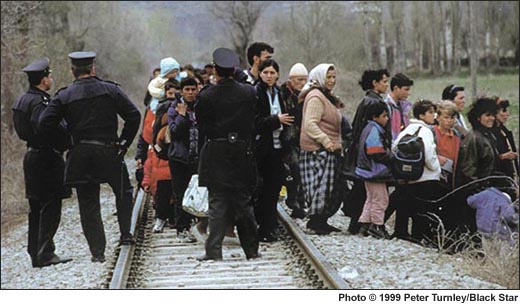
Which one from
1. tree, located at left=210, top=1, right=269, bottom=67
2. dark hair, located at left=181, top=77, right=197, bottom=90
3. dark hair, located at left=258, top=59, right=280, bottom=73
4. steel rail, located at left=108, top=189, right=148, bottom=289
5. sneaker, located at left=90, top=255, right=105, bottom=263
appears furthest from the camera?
tree, located at left=210, top=1, right=269, bottom=67

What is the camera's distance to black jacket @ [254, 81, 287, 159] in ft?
24.6

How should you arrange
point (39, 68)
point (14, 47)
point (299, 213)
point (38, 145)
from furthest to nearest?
point (14, 47) < point (299, 213) < point (38, 145) < point (39, 68)

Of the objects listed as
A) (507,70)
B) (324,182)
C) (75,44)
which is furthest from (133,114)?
(507,70)

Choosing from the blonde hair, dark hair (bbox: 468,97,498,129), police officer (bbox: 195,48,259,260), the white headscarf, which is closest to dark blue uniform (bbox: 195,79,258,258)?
police officer (bbox: 195,48,259,260)

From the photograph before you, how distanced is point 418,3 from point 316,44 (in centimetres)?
3446

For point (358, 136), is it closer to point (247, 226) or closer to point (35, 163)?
point (247, 226)

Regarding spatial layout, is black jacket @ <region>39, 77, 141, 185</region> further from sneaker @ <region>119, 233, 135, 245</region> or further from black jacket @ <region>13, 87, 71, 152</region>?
sneaker @ <region>119, 233, 135, 245</region>

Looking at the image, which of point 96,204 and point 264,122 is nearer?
point 96,204

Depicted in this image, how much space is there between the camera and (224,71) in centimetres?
679

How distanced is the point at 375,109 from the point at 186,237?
227cm

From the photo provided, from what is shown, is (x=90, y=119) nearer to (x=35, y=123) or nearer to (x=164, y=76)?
(x=35, y=123)

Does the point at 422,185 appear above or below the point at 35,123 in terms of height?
below

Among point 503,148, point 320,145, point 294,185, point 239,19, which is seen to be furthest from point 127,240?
point 239,19
